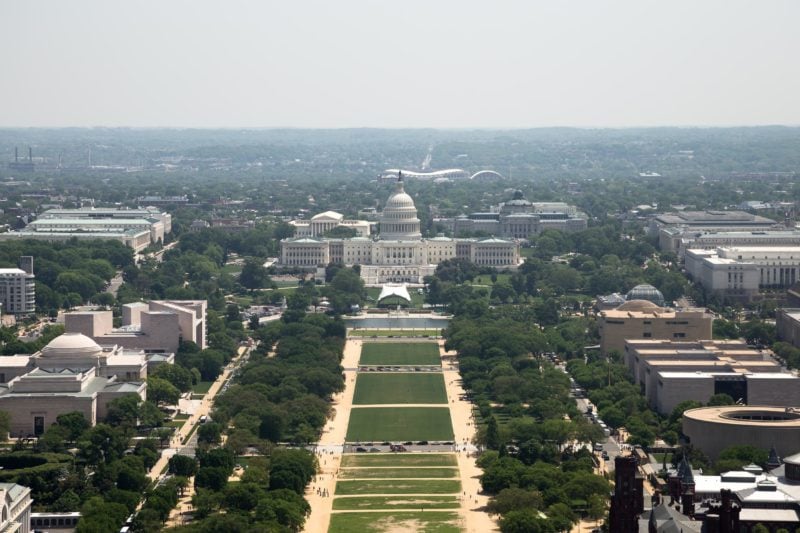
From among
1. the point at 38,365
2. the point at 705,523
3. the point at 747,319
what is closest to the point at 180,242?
the point at 747,319

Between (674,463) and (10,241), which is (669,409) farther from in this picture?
(10,241)

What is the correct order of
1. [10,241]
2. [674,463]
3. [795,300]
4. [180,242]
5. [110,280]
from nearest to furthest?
[674,463]
[795,300]
[110,280]
[10,241]
[180,242]

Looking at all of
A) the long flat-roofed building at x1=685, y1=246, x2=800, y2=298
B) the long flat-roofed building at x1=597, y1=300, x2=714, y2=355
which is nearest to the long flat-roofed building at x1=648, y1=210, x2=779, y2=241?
the long flat-roofed building at x1=685, y1=246, x2=800, y2=298

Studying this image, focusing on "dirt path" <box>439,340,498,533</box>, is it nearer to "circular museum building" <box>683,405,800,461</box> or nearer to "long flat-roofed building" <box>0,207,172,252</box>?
"circular museum building" <box>683,405,800,461</box>

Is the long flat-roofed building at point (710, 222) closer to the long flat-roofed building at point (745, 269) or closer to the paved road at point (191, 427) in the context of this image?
the long flat-roofed building at point (745, 269)

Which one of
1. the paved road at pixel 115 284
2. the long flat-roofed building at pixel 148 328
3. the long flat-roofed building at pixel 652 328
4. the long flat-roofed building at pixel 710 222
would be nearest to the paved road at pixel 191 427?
the long flat-roofed building at pixel 148 328

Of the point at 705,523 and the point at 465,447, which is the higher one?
the point at 705,523

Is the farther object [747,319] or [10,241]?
[10,241]
